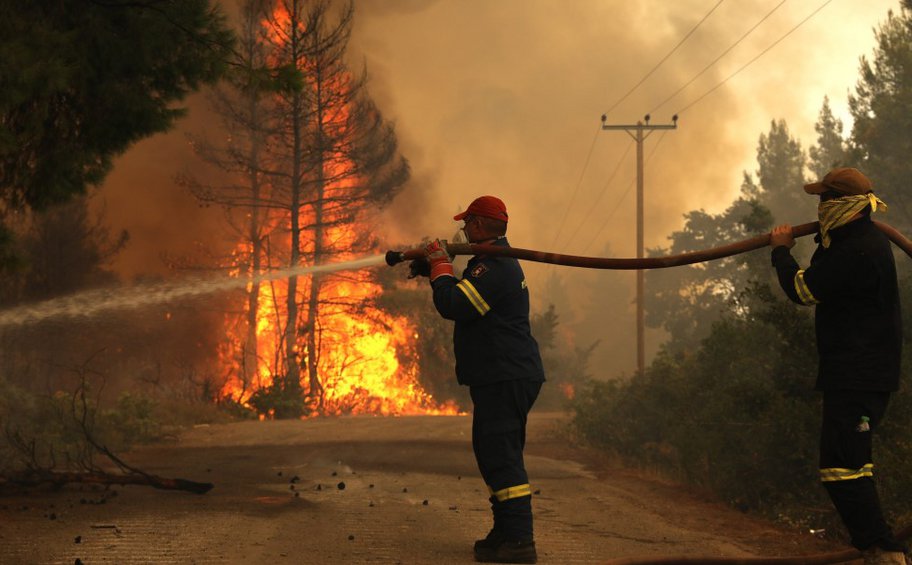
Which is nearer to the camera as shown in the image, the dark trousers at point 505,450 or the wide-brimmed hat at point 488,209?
the dark trousers at point 505,450

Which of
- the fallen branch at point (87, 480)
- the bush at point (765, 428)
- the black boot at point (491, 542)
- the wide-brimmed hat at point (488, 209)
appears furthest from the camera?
the fallen branch at point (87, 480)

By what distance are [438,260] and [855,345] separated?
2.34 m

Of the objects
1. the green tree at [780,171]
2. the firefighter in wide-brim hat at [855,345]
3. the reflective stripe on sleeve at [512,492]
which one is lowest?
the reflective stripe on sleeve at [512,492]

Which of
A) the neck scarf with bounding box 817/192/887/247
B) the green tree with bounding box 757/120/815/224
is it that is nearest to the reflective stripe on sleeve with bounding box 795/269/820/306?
the neck scarf with bounding box 817/192/887/247

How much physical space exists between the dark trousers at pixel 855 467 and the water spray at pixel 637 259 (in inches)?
38.0

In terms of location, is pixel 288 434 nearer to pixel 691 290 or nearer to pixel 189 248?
pixel 189 248

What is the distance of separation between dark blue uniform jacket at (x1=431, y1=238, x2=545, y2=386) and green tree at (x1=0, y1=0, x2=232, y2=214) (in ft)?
11.4

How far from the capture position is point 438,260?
5.61 metres

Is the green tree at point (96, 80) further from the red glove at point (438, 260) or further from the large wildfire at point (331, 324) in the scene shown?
the large wildfire at point (331, 324)

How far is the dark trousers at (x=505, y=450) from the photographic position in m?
5.37

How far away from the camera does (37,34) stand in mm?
6855

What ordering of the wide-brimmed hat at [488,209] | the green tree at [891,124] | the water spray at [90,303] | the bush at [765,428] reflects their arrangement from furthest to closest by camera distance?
the green tree at [891,124] < the water spray at [90,303] < the bush at [765,428] < the wide-brimmed hat at [488,209]

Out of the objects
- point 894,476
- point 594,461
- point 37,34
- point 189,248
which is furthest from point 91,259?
point 894,476

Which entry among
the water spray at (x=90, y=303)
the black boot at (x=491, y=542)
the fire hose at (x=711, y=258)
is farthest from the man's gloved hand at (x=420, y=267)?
the water spray at (x=90, y=303)
